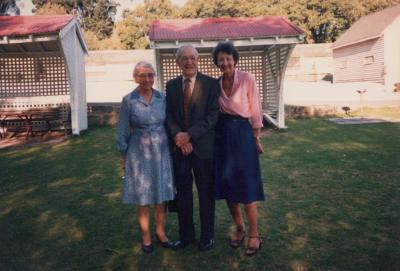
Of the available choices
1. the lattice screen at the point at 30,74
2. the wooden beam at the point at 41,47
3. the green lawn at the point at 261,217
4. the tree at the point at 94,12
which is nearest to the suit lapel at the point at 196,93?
the green lawn at the point at 261,217

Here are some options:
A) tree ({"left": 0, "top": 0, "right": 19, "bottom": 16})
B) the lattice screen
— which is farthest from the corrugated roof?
tree ({"left": 0, "top": 0, "right": 19, "bottom": 16})

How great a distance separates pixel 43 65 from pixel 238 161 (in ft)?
40.2

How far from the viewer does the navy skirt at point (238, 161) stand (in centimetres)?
337

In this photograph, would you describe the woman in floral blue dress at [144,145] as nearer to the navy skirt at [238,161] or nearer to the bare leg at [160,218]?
the bare leg at [160,218]

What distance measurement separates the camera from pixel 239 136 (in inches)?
132

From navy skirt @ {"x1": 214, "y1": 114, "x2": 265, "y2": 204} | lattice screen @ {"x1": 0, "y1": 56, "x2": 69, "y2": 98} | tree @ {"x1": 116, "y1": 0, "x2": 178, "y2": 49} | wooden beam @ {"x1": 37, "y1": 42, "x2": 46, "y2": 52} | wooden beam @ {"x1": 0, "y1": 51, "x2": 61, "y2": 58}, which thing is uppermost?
tree @ {"x1": 116, "y1": 0, "x2": 178, "y2": 49}

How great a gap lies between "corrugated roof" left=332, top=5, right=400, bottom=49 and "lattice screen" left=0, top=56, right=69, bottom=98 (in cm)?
2015

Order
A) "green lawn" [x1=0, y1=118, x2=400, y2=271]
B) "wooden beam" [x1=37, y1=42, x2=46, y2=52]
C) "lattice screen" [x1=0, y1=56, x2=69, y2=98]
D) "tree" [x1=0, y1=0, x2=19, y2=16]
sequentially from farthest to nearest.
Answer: "tree" [x1=0, y1=0, x2=19, y2=16] → "lattice screen" [x1=0, y1=56, x2=69, y2=98] → "wooden beam" [x1=37, y1=42, x2=46, y2=52] → "green lawn" [x1=0, y1=118, x2=400, y2=271]

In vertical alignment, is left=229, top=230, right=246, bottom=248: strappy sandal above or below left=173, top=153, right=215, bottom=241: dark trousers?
below

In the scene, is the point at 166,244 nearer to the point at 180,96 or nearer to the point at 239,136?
the point at 239,136

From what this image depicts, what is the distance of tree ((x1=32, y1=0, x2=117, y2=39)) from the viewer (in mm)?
51469

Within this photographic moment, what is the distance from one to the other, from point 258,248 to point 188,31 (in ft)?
29.4

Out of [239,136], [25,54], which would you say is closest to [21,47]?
[25,54]

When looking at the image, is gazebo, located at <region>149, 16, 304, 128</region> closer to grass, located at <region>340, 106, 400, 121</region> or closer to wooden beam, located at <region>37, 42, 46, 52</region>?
grass, located at <region>340, 106, 400, 121</region>
